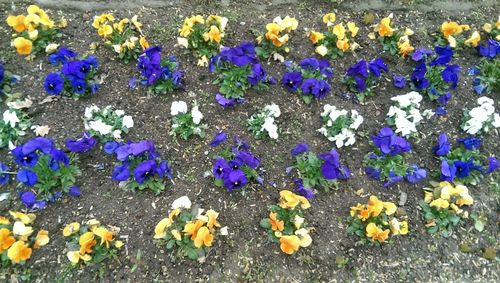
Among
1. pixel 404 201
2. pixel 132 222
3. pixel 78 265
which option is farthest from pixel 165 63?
pixel 404 201

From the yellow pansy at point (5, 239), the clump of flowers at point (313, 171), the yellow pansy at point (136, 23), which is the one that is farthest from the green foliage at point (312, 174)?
the yellow pansy at point (5, 239)

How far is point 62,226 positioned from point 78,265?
0.35 m

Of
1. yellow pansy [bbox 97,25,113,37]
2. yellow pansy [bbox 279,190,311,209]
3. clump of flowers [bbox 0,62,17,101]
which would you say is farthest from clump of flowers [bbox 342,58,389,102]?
clump of flowers [bbox 0,62,17,101]

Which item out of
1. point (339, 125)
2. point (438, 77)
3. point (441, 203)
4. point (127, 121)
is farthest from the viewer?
point (438, 77)

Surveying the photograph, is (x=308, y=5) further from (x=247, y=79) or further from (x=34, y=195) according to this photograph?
(x=34, y=195)

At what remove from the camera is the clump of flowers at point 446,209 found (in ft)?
13.1

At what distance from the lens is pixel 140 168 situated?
380cm

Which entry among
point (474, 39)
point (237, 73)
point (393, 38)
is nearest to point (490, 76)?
point (474, 39)

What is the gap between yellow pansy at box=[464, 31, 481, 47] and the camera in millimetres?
5066

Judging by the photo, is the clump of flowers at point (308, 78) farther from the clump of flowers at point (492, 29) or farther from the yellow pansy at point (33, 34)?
the yellow pansy at point (33, 34)

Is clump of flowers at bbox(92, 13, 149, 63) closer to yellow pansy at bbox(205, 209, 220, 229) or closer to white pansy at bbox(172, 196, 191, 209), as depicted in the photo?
white pansy at bbox(172, 196, 191, 209)

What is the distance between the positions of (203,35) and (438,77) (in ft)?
7.28

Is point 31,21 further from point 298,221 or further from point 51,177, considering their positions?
point 298,221

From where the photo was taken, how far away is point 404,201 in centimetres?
414
